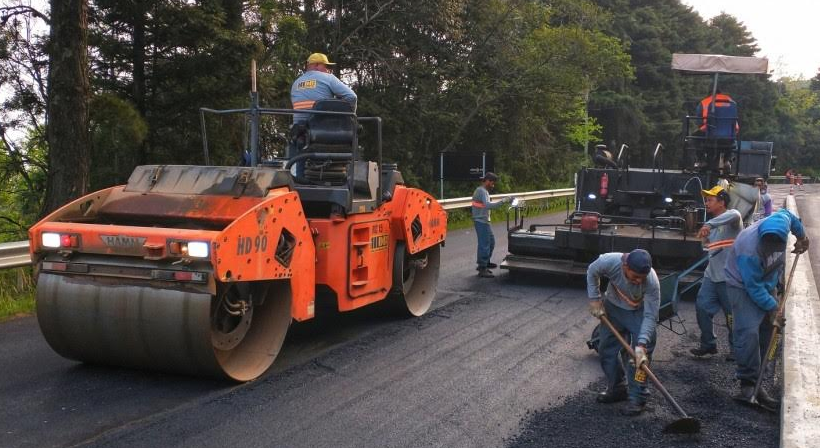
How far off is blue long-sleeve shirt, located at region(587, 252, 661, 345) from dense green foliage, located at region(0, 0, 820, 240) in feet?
23.6

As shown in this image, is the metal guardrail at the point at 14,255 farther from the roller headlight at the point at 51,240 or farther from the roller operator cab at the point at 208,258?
the roller headlight at the point at 51,240

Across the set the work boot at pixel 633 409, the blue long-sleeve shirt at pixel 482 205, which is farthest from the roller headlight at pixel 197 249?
the blue long-sleeve shirt at pixel 482 205

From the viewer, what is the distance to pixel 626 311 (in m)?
5.68

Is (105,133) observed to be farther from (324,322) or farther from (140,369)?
(140,369)

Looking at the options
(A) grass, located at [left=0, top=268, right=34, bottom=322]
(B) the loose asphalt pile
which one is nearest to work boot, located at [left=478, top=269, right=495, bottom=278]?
(B) the loose asphalt pile

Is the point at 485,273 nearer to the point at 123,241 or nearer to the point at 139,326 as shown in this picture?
the point at 139,326

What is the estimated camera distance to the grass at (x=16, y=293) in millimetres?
7895

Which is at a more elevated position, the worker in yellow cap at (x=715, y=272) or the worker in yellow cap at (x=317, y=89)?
the worker in yellow cap at (x=317, y=89)

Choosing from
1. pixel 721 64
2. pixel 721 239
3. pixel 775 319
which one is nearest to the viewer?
pixel 775 319

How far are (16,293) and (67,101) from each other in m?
2.77

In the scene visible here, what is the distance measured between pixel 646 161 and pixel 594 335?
4343 cm

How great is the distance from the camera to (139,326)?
5.19 meters

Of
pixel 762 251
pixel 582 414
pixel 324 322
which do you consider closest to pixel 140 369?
pixel 324 322

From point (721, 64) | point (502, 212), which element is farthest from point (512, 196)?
point (721, 64)
